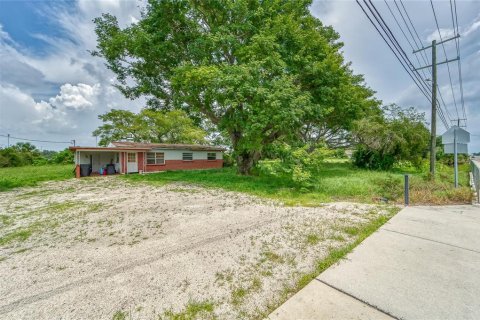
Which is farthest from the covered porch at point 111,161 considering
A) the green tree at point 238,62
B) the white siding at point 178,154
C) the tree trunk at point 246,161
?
the tree trunk at point 246,161

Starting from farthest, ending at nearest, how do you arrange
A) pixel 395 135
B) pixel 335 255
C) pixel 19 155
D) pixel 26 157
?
pixel 26 157 < pixel 19 155 < pixel 395 135 < pixel 335 255

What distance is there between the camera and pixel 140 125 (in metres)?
26.2

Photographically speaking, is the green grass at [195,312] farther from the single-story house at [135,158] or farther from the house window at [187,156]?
the house window at [187,156]

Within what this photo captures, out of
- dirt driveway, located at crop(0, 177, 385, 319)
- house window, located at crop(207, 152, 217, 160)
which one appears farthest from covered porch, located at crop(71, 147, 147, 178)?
dirt driveway, located at crop(0, 177, 385, 319)

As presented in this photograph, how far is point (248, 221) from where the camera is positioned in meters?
5.04

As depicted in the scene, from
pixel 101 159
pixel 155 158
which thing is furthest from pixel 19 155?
pixel 155 158

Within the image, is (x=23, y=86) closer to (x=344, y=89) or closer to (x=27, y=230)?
(x=27, y=230)

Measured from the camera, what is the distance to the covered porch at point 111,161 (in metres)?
15.6

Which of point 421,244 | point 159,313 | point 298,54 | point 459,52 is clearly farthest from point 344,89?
point 159,313

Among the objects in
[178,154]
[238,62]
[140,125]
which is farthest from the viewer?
[140,125]

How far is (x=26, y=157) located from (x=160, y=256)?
117 ft

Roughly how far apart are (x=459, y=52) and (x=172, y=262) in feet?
47.1

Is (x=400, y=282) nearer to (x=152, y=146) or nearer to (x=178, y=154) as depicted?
(x=152, y=146)

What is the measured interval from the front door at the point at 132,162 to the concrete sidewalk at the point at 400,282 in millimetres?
17230
